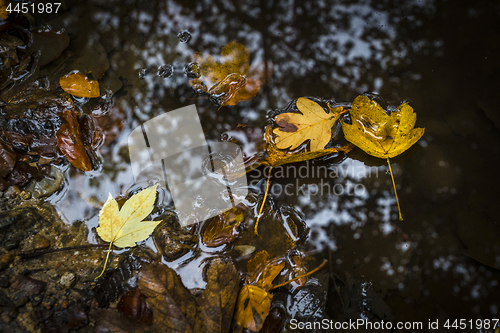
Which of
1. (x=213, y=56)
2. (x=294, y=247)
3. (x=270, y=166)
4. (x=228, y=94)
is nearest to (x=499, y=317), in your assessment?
(x=294, y=247)

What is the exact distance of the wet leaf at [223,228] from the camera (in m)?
1.63

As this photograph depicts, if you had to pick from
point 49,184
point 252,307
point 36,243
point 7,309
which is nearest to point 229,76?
point 49,184

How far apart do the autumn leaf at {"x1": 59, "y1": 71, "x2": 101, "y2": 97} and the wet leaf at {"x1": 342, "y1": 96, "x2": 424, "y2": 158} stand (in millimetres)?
1723

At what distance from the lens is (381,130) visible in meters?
1.68

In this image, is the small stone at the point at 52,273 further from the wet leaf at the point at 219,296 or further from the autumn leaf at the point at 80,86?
the autumn leaf at the point at 80,86

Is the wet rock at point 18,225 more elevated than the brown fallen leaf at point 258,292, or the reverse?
the wet rock at point 18,225

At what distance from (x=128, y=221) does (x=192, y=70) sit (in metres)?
1.12

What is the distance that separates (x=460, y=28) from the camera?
72.9 inches

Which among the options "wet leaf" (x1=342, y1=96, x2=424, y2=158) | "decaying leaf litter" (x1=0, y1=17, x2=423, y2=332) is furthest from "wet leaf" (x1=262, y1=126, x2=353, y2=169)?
"wet leaf" (x1=342, y1=96, x2=424, y2=158)

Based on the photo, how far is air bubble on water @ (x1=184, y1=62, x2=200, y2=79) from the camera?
6.11 feet

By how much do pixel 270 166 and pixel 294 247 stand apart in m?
0.54

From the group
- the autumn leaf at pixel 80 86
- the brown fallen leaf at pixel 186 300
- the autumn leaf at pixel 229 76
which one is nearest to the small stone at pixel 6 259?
the brown fallen leaf at pixel 186 300

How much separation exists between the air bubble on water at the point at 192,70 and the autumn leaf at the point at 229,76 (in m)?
0.02

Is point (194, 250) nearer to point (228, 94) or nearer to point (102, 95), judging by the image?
point (228, 94)
